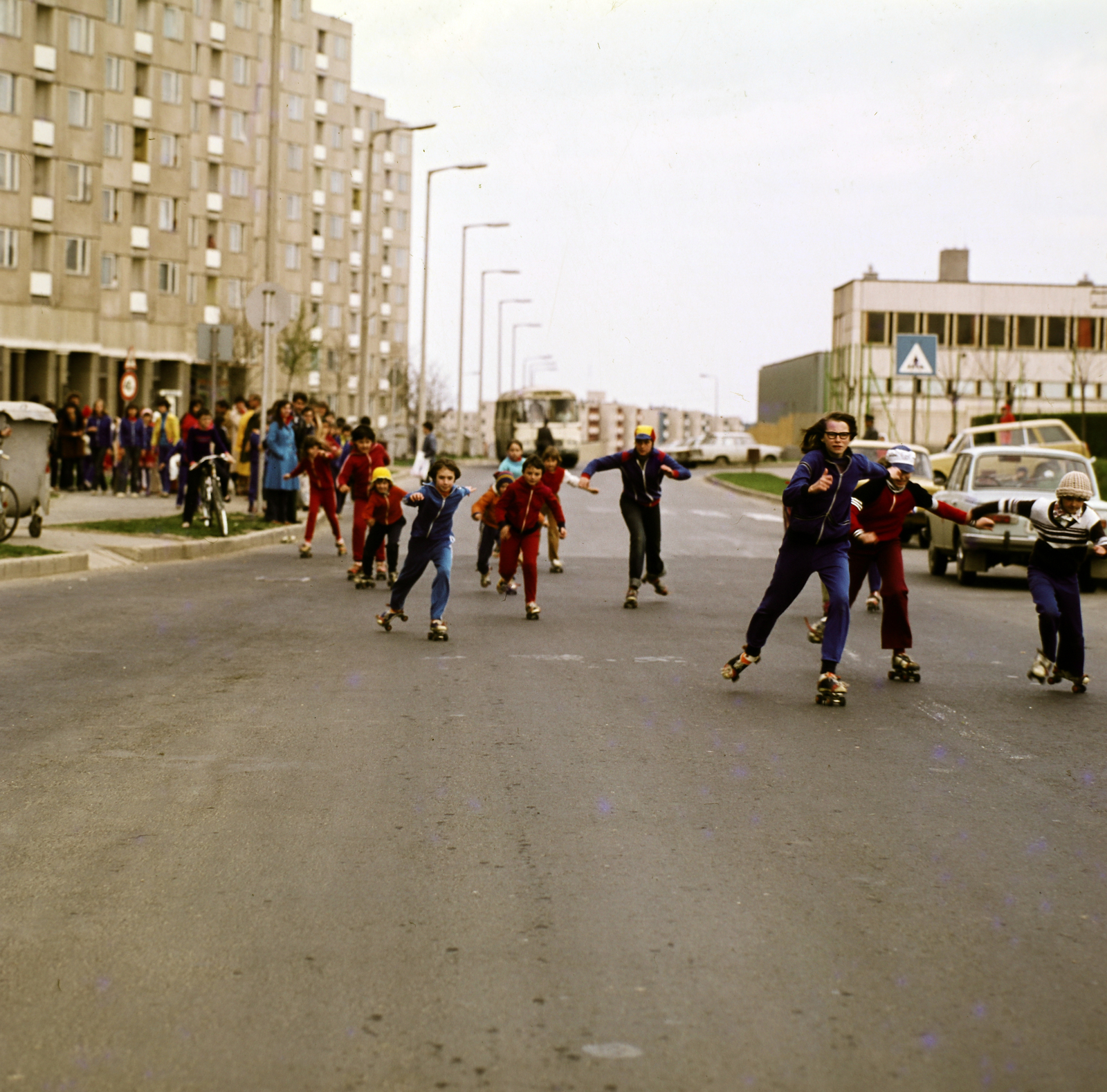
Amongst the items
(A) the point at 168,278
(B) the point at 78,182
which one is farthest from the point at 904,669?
(A) the point at 168,278

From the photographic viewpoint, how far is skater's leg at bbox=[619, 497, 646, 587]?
15773 mm

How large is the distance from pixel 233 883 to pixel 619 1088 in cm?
208

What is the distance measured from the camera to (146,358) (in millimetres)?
69562

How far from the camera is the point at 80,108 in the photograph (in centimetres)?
6041

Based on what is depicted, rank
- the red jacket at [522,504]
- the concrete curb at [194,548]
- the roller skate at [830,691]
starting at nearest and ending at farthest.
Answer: the roller skate at [830,691] → the red jacket at [522,504] → the concrete curb at [194,548]

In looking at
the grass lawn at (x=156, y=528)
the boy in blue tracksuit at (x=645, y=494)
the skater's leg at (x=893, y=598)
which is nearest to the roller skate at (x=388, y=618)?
the boy in blue tracksuit at (x=645, y=494)

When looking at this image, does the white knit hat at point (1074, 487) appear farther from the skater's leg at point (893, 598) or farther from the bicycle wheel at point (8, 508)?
the bicycle wheel at point (8, 508)

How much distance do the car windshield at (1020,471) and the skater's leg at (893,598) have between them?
8707 millimetres

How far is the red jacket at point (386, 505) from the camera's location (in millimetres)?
15656

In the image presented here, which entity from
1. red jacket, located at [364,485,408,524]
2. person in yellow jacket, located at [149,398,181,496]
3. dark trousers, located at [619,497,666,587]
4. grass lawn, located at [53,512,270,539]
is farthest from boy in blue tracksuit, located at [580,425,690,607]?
person in yellow jacket, located at [149,398,181,496]

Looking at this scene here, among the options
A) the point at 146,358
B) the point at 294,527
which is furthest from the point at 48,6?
the point at 294,527

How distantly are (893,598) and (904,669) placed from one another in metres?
0.58

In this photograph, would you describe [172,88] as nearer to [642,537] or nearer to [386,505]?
[386,505]

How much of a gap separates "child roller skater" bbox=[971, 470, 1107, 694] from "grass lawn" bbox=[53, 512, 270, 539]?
12.5 m
